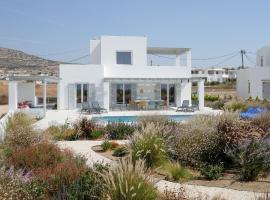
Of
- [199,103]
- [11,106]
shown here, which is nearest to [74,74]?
[11,106]

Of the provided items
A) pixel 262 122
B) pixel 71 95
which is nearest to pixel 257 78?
pixel 71 95

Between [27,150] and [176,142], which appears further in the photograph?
[176,142]

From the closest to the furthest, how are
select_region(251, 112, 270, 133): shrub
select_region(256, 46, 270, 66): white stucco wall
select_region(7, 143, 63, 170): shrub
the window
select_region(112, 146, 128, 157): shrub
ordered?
select_region(7, 143, 63, 170): shrub, select_region(112, 146, 128, 157): shrub, select_region(251, 112, 270, 133): shrub, the window, select_region(256, 46, 270, 66): white stucco wall

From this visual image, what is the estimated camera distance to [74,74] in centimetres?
3478

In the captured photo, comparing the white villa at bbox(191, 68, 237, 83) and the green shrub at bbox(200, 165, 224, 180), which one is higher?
the white villa at bbox(191, 68, 237, 83)

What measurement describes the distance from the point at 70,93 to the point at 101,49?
182 inches

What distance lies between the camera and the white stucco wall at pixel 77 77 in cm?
3453

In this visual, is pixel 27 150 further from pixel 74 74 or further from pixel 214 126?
pixel 74 74

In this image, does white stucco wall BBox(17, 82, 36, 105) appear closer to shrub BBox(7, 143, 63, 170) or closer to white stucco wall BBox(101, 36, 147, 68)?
white stucco wall BBox(101, 36, 147, 68)

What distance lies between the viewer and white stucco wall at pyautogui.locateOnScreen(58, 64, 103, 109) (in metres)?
34.5

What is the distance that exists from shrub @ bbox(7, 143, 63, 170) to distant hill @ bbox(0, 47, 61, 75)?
294 feet

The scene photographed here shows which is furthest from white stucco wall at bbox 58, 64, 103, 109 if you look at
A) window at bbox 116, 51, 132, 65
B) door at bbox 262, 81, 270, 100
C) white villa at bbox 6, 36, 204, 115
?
door at bbox 262, 81, 270, 100

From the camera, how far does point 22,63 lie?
105 meters

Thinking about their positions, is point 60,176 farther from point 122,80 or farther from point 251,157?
point 122,80
